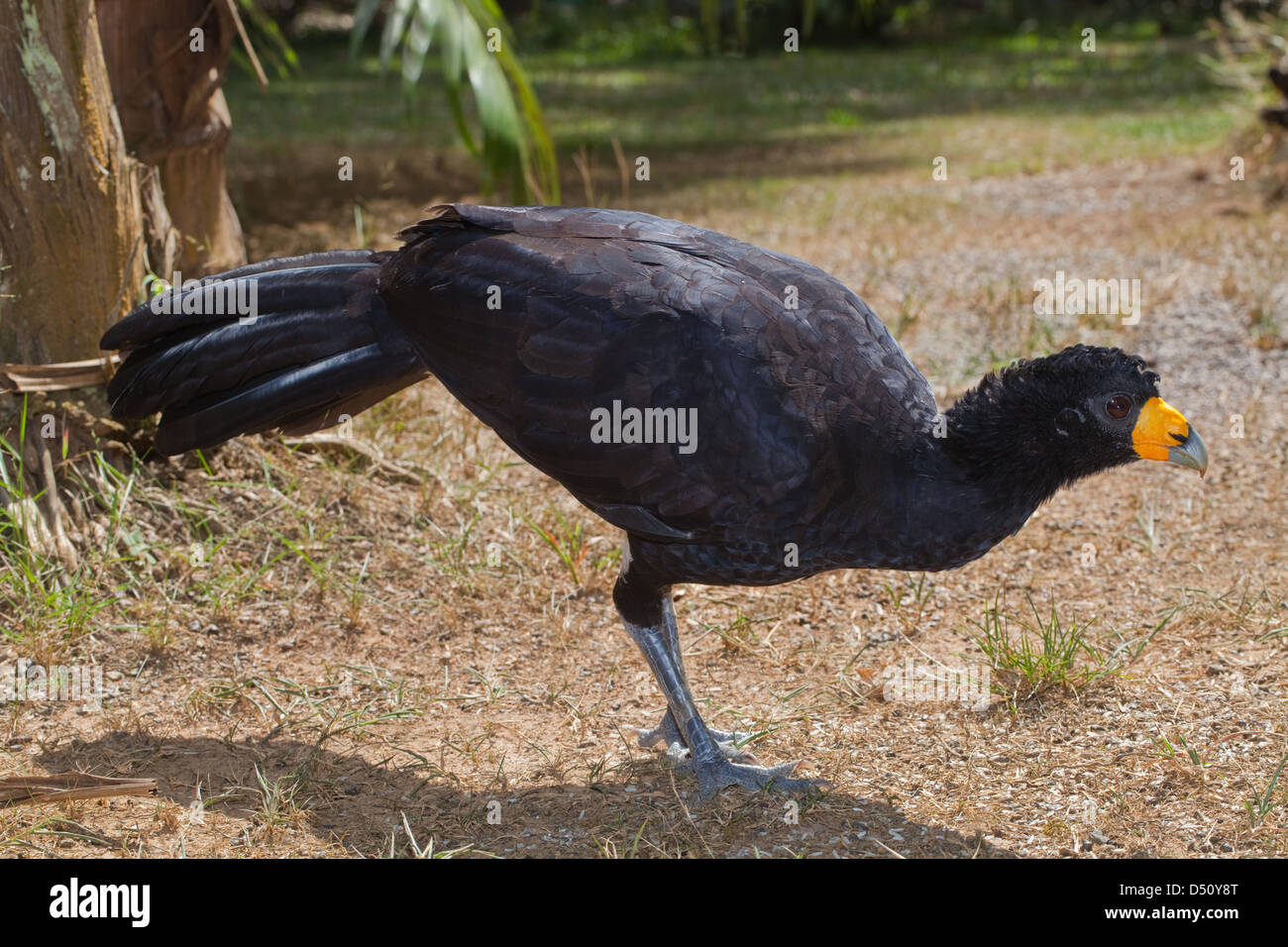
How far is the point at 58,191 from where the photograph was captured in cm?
413

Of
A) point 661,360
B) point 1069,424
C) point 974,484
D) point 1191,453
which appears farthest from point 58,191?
point 1191,453

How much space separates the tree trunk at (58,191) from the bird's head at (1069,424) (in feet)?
9.35

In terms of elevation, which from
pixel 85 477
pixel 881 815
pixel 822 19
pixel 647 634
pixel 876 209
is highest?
pixel 822 19

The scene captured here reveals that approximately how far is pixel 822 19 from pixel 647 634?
57.9ft

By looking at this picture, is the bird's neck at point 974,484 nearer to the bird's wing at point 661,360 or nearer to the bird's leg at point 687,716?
the bird's wing at point 661,360

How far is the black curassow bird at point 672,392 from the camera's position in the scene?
10.6 ft

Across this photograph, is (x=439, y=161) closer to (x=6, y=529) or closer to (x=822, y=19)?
(x=6, y=529)

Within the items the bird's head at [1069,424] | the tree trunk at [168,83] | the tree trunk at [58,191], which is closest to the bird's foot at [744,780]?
the bird's head at [1069,424]

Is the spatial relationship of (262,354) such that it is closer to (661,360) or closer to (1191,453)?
(661,360)

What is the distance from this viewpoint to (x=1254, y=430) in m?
5.54

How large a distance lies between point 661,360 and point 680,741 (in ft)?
3.85

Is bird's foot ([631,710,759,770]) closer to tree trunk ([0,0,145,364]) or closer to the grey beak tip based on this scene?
the grey beak tip

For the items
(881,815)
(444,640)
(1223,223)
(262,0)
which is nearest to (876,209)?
(1223,223)

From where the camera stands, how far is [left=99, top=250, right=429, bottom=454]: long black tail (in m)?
3.61
